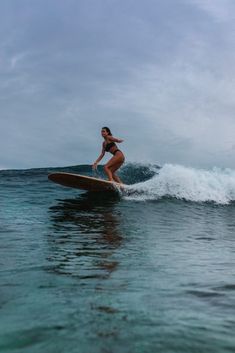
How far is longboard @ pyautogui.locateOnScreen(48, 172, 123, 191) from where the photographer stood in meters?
14.2

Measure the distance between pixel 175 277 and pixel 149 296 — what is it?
0.91 m

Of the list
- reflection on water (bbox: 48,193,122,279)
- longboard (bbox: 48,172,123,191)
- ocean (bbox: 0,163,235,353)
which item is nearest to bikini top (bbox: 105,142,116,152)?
longboard (bbox: 48,172,123,191)

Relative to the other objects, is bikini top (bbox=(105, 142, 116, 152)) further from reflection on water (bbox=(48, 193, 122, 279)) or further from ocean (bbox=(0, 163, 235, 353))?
ocean (bbox=(0, 163, 235, 353))

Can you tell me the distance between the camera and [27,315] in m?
3.39

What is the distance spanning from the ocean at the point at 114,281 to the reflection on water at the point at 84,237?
2 cm

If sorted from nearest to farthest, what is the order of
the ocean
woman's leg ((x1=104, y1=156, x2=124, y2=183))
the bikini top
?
the ocean, woman's leg ((x1=104, y1=156, x2=124, y2=183)), the bikini top

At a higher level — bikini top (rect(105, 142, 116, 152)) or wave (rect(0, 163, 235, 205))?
bikini top (rect(105, 142, 116, 152))

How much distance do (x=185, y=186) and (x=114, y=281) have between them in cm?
1273

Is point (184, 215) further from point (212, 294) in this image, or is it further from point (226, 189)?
point (212, 294)

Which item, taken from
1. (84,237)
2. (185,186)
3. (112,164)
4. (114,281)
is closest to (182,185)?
(185,186)

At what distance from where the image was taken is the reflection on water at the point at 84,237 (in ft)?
17.3

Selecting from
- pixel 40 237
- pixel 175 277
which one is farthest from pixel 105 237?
pixel 175 277

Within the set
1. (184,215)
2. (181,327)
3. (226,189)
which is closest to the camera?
(181,327)

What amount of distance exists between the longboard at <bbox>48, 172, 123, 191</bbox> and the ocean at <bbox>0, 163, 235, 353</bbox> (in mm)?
1971
